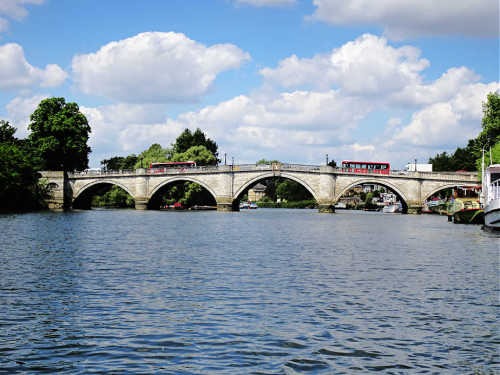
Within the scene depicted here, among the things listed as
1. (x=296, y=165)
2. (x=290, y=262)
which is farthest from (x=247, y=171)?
(x=290, y=262)

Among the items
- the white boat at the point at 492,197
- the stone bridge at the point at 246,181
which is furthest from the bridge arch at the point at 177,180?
the white boat at the point at 492,197

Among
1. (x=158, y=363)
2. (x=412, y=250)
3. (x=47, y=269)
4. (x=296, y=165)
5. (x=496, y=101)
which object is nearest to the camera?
(x=158, y=363)

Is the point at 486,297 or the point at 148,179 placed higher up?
the point at 148,179

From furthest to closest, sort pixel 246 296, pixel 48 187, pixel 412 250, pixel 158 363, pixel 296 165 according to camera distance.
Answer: pixel 48 187 → pixel 296 165 → pixel 412 250 → pixel 246 296 → pixel 158 363

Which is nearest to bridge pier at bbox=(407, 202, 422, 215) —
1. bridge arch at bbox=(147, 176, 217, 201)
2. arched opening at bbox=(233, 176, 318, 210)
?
bridge arch at bbox=(147, 176, 217, 201)

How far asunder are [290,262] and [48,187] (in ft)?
215

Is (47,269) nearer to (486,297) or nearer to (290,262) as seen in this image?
(290,262)

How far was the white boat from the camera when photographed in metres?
37.4

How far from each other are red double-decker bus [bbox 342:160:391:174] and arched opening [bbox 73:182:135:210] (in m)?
32.8

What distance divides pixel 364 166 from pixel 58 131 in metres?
37.8

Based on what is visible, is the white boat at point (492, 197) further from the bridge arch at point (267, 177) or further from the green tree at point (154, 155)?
the green tree at point (154, 155)

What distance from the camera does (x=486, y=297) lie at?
48.6 feet

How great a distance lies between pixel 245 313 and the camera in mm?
12539

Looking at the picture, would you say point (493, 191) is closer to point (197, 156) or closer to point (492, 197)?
point (492, 197)
